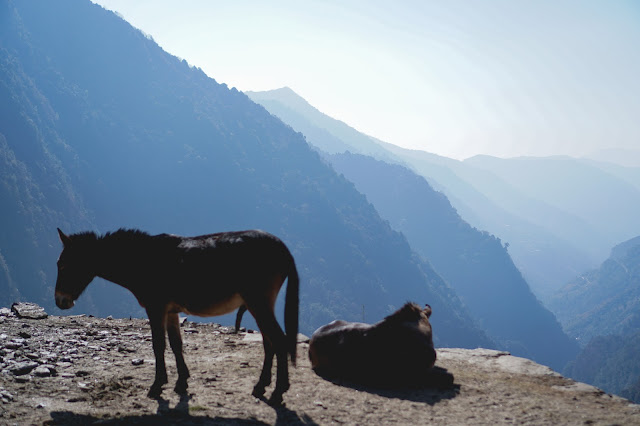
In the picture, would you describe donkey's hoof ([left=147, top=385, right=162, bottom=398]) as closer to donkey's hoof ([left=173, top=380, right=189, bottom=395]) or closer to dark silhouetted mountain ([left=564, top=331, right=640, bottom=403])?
donkey's hoof ([left=173, top=380, right=189, bottom=395])

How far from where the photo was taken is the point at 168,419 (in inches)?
225

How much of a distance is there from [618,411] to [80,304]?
126m

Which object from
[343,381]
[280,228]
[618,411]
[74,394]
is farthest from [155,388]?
[280,228]

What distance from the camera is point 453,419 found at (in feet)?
21.2

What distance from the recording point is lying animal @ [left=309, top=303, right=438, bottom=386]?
26.4 ft

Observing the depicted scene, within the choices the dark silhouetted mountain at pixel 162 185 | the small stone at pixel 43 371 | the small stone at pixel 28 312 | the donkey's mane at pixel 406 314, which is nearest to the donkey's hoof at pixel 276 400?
the donkey's mane at pixel 406 314

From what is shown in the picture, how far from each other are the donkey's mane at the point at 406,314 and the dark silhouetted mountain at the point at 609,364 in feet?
515

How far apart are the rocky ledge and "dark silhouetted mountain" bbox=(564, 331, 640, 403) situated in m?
156

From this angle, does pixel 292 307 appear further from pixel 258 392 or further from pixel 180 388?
pixel 180 388

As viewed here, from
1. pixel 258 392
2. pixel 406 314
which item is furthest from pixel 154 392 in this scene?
pixel 406 314

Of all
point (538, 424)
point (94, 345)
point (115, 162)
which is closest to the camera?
point (538, 424)

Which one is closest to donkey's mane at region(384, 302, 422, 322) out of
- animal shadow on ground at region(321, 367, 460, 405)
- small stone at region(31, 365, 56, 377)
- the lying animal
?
the lying animal

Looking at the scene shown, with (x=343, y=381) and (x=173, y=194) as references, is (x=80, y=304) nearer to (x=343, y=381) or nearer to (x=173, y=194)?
(x=173, y=194)

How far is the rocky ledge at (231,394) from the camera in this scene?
6047 mm
